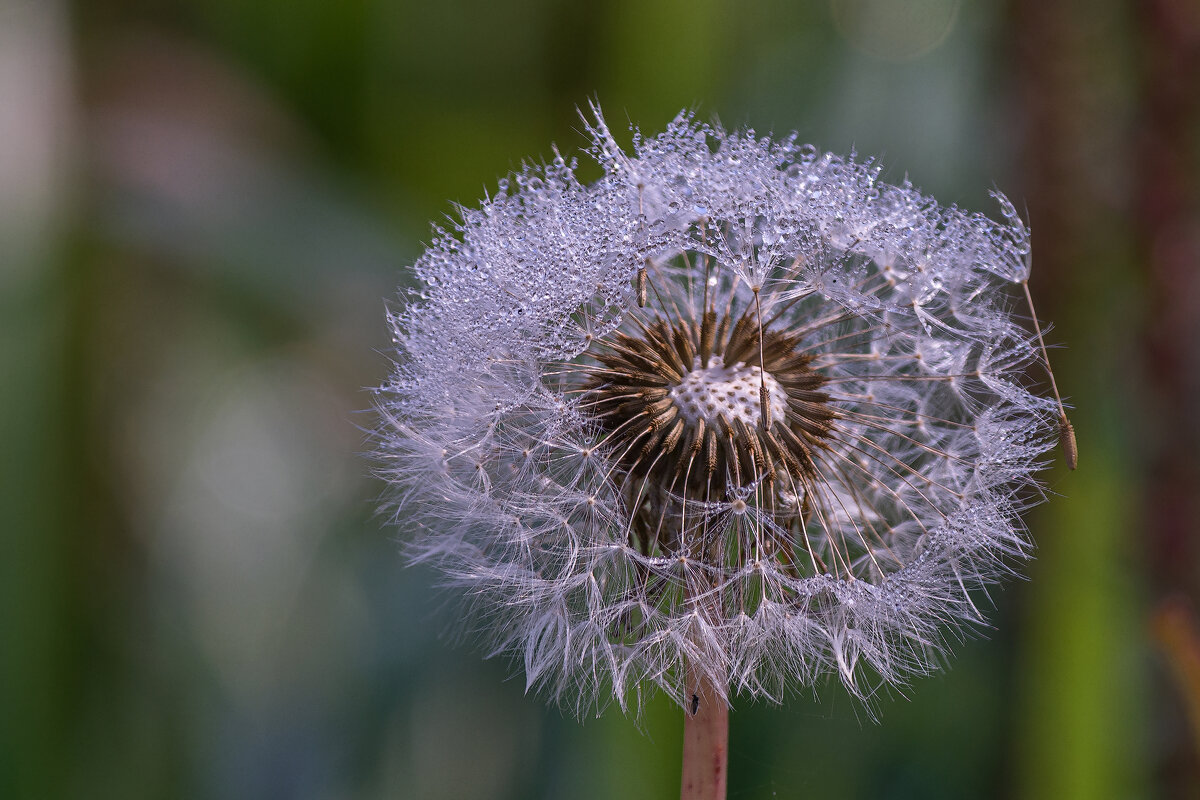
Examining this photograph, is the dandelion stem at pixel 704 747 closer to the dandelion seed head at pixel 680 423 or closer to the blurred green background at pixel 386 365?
the dandelion seed head at pixel 680 423

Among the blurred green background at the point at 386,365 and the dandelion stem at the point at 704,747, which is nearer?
the dandelion stem at the point at 704,747

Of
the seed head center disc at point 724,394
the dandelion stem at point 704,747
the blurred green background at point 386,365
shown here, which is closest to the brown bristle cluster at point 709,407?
the seed head center disc at point 724,394

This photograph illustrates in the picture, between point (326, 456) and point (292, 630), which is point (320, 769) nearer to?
point (292, 630)

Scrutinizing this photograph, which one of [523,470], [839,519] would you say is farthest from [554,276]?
[839,519]

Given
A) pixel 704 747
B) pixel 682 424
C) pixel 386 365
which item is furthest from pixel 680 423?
pixel 386 365

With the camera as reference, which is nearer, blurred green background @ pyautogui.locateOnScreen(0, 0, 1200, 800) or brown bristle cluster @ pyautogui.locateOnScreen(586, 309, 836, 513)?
brown bristle cluster @ pyautogui.locateOnScreen(586, 309, 836, 513)

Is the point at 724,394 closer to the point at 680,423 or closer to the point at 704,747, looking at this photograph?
the point at 680,423

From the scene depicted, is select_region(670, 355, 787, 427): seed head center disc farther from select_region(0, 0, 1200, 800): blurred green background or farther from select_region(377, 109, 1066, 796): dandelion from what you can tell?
select_region(0, 0, 1200, 800): blurred green background

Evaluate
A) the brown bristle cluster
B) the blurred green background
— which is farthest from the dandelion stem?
the blurred green background
